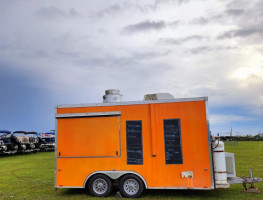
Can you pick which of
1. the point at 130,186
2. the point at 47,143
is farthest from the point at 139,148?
the point at 47,143

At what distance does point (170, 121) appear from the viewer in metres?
7.58

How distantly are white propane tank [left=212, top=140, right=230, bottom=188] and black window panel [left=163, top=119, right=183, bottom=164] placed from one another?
37.3 inches

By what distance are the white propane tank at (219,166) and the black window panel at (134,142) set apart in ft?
6.68

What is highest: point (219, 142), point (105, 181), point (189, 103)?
point (189, 103)

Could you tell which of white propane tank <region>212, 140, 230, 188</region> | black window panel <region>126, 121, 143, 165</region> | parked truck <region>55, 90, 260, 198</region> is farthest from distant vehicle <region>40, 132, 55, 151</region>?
white propane tank <region>212, 140, 230, 188</region>

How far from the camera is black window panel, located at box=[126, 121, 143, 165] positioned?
7.56 meters

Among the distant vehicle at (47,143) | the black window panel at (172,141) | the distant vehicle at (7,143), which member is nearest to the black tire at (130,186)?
the black window panel at (172,141)

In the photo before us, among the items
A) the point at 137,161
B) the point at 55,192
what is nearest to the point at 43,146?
the point at 55,192

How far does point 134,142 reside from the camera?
302 inches

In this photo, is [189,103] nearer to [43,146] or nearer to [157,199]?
[157,199]

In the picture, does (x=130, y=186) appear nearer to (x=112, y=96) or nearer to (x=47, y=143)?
(x=112, y=96)

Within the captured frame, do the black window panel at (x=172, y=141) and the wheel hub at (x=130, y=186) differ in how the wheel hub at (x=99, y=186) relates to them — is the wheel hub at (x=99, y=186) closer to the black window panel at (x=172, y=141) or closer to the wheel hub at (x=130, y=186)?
the wheel hub at (x=130, y=186)

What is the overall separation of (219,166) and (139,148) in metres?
2.22

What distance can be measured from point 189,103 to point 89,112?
2.94 m
